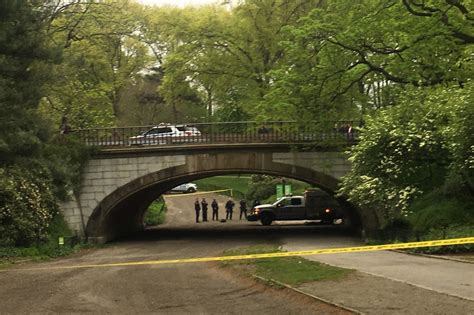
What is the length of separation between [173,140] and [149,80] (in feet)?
120

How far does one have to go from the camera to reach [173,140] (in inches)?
1052

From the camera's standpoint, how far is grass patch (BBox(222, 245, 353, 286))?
35.6 feet

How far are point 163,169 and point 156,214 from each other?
17.6 m

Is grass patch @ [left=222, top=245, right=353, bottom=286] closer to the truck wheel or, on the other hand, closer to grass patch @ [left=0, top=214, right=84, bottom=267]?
grass patch @ [left=0, top=214, right=84, bottom=267]

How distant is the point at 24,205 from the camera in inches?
792

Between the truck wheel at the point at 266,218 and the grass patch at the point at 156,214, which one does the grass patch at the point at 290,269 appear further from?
the grass patch at the point at 156,214

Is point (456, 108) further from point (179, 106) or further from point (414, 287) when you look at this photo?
point (179, 106)

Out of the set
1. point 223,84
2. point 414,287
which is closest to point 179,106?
point 223,84

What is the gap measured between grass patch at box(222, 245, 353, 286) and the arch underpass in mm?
11539

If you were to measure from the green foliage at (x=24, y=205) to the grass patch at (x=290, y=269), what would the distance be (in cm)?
840

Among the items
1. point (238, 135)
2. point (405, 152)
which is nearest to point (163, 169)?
point (238, 135)

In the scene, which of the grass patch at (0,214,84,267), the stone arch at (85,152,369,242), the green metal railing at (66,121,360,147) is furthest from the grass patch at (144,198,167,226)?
the grass patch at (0,214,84,267)

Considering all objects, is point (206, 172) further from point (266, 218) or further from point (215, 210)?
point (215, 210)

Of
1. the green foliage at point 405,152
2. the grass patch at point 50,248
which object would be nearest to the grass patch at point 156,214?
the grass patch at point 50,248
